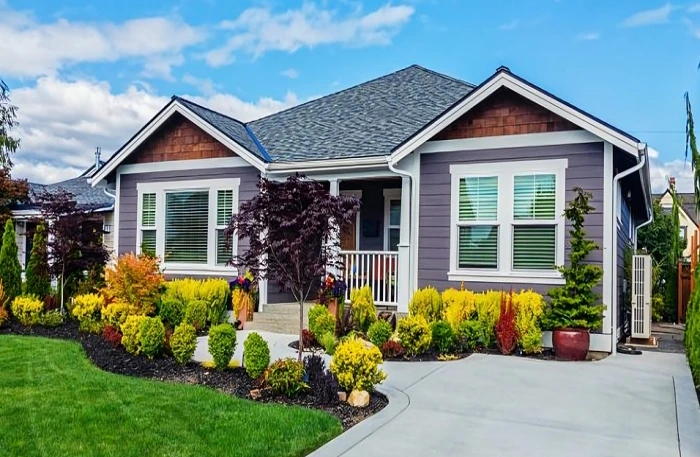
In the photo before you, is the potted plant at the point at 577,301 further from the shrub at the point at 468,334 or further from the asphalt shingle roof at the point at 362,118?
the asphalt shingle roof at the point at 362,118

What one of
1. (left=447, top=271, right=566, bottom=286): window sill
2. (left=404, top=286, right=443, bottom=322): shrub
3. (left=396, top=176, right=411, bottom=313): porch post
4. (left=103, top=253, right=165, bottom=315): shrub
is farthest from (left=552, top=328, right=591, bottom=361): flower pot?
(left=103, top=253, right=165, bottom=315): shrub

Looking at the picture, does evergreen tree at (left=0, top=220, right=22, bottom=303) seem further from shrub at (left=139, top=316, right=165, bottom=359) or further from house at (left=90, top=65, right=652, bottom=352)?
shrub at (left=139, top=316, right=165, bottom=359)

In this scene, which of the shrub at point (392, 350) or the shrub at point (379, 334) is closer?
the shrub at point (392, 350)

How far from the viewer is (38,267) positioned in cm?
1156

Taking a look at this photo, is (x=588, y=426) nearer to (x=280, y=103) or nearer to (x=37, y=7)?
(x=37, y=7)

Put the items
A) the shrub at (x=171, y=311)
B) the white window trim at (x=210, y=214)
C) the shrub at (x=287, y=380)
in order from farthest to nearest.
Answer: the white window trim at (x=210, y=214) < the shrub at (x=171, y=311) < the shrub at (x=287, y=380)

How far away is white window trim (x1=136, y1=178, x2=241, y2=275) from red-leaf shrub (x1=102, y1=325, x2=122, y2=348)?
343cm

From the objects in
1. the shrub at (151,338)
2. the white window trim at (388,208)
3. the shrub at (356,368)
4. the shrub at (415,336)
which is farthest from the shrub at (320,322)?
the white window trim at (388,208)

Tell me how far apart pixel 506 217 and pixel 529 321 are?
1.91 metres

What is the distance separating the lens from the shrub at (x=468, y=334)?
8.88 metres

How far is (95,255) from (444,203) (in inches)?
285

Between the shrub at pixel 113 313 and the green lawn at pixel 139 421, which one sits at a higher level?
the shrub at pixel 113 313

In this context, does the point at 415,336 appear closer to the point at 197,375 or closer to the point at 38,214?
the point at 197,375

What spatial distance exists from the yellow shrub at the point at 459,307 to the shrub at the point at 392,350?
128cm
